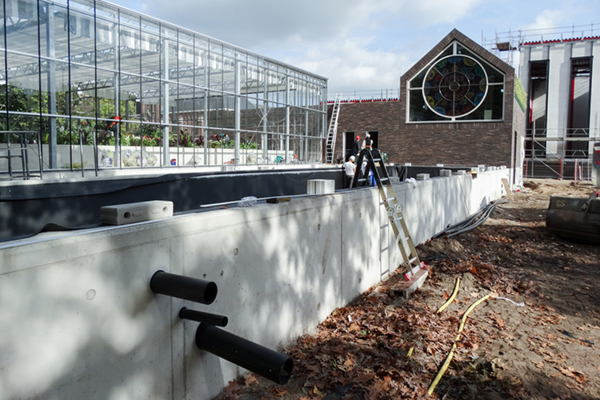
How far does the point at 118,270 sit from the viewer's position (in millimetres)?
2885

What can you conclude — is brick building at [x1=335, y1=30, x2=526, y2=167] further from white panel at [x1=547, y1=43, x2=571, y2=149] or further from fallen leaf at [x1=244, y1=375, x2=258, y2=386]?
fallen leaf at [x1=244, y1=375, x2=258, y2=386]

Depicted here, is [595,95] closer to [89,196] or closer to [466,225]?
[466,225]

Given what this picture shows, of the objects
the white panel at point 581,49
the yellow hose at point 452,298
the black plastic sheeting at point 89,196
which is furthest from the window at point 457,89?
the yellow hose at point 452,298

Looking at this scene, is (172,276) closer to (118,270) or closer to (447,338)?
(118,270)

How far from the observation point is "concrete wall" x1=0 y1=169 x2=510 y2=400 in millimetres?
2391

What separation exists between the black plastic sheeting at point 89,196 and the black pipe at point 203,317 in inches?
106

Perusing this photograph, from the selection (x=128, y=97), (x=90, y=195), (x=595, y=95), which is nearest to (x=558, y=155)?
(x=595, y=95)

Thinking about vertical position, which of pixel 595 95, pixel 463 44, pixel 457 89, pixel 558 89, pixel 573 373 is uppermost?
pixel 463 44

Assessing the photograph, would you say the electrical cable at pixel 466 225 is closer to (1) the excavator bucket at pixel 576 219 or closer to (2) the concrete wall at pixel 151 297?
(1) the excavator bucket at pixel 576 219

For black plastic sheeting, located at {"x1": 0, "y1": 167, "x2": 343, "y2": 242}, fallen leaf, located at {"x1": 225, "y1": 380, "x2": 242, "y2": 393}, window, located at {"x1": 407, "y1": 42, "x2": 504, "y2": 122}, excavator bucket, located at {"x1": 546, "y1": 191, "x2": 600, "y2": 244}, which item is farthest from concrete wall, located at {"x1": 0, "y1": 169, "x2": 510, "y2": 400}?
window, located at {"x1": 407, "y1": 42, "x2": 504, "y2": 122}

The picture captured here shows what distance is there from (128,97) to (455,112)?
2315 cm

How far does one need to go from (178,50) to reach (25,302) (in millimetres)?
19993

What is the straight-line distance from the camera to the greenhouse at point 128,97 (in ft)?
49.5

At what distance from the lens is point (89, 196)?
706 cm
